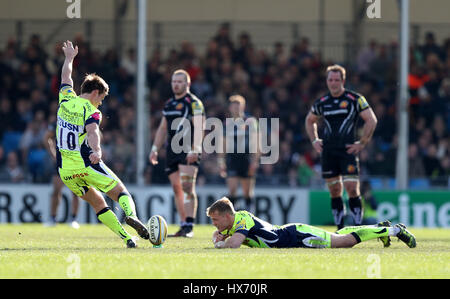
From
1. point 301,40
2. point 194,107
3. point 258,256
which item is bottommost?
point 258,256

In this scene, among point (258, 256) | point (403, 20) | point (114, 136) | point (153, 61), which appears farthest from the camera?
point (153, 61)

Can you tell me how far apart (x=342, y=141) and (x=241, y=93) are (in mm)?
9097

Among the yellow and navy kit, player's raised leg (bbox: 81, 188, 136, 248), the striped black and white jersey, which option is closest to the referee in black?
the striped black and white jersey

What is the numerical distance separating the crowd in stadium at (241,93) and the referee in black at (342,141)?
6191mm

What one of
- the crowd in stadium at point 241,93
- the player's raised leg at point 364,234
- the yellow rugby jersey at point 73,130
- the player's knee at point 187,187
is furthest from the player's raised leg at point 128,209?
the crowd in stadium at point 241,93

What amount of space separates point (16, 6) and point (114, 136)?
5.60 m

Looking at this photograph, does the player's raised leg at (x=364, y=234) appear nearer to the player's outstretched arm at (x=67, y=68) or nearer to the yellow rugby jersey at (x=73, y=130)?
the yellow rugby jersey at (x=73, y=130)

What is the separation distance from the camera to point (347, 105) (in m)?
13.2

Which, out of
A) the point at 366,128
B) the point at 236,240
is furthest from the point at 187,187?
the point at 236,240

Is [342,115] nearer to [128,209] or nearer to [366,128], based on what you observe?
[366,128]

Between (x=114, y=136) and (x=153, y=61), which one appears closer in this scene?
(x=114, y=136)

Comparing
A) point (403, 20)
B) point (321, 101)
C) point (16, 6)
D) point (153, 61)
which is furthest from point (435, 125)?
point (16, 6)

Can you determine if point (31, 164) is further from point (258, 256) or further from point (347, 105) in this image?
point (258, 256)

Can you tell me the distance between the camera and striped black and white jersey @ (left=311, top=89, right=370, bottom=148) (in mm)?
13242
